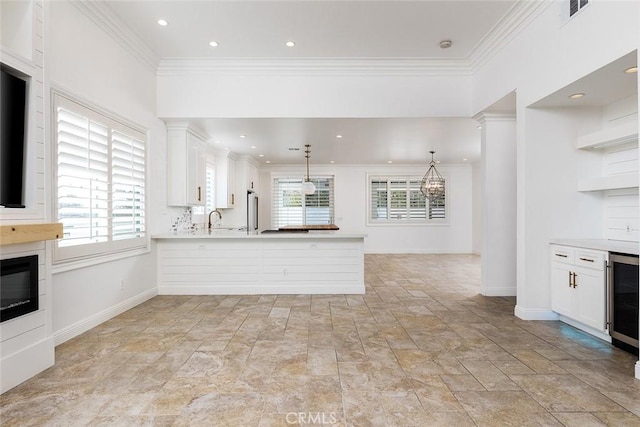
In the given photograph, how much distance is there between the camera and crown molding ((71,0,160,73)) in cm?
329

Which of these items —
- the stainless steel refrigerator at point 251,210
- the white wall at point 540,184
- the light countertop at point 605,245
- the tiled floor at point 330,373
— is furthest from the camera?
the stainless steel refrigerator at point 251,210

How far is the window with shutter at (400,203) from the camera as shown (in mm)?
9805

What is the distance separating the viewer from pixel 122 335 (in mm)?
3201

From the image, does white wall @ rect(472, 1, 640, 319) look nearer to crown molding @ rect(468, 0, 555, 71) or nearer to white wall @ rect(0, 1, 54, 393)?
crown molding @ rect(468, 0, 555, 71)

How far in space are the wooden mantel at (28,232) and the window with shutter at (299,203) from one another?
742 centimetres

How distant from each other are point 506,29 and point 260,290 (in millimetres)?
4619

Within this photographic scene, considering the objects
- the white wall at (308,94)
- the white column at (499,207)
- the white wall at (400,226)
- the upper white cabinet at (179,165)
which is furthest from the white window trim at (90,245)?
the white wall at (400,226)

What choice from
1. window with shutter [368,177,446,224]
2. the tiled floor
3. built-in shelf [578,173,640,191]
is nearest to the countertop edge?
the tiled floor

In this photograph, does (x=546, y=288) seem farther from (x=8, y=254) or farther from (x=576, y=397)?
(x=8, y=254)

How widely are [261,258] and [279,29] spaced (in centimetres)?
307

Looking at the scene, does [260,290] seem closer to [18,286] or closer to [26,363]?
[26,363]

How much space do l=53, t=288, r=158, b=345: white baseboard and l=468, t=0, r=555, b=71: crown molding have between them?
5.48 meters

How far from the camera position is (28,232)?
2.23 meters

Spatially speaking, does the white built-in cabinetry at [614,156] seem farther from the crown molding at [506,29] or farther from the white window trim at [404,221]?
the white window trim at [404,221]
